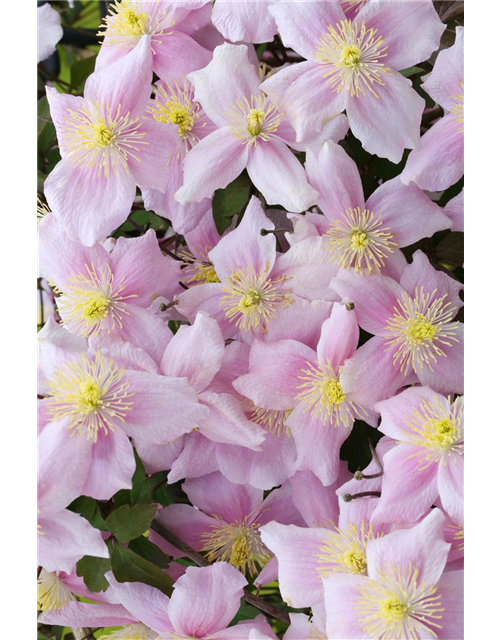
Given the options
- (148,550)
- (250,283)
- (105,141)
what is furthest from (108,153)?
(148,550)

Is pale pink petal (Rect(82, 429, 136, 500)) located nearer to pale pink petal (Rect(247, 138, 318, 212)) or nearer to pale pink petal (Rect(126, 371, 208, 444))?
pale pink petal (Rect(126, 371, 208, 444))

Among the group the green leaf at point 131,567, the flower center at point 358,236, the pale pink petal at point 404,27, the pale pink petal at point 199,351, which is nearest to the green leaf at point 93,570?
the green leaf at point 131,567

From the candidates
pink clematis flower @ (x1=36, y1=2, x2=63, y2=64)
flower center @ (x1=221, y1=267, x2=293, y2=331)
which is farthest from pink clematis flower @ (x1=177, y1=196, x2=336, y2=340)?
pink clematis flower @ (x1=36, y1=2, x2=63, y2=64)

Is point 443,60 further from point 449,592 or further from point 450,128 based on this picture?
point 449,592

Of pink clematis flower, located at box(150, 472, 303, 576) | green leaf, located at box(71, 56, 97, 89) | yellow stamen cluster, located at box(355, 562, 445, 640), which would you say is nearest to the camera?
yellow stamen cluster, located at box(355, 562, 445, 640)

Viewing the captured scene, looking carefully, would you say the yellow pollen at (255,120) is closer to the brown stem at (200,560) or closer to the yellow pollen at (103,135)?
the yellow pollen at (103,135)

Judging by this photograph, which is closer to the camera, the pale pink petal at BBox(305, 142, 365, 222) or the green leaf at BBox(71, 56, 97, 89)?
the pale pink petal at BBox(305, 142, 365, 222)

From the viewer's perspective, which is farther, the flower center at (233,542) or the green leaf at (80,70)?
the green leaf at (80,70)
